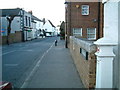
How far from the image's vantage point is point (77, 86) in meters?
7.78

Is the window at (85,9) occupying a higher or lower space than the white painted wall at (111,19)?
higher

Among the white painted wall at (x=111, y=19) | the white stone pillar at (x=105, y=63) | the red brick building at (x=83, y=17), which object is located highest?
the red brick building at (x=83, y=17)

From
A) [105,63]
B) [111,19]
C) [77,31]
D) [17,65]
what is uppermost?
[77,31]

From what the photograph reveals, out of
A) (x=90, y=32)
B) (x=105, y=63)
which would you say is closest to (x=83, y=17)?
(x=90, y=32)

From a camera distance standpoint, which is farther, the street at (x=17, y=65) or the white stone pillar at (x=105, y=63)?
the street at (x=17, y=65)

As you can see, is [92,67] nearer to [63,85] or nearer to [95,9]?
[63,85]

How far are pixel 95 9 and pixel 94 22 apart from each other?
164 cm

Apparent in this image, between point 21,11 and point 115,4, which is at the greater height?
point 21,11

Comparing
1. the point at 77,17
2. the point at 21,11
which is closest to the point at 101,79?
the point at 77,17

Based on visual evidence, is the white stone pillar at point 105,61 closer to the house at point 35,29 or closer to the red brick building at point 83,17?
the red brick building at point 83,17

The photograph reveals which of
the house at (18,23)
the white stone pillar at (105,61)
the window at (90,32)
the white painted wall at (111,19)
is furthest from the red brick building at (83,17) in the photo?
the house at (18,23)

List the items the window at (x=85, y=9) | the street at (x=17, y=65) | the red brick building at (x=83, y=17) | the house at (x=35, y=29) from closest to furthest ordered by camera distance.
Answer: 1. the street at (x=17, y=65)
2. the red brick building at (x=83, y=17)
3. the window at (x=85, y=9)
4. the house at (x=35, y=29)

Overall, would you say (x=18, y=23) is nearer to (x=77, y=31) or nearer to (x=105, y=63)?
(x=77, y=31)

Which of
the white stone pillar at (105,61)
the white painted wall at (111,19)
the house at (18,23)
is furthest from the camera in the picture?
the house at (18,23)
